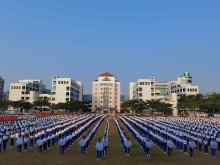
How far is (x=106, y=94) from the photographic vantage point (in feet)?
567

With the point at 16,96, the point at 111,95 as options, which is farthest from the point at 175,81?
the point at 16,96

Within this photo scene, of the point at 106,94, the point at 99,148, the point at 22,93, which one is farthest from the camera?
the point at 106,94

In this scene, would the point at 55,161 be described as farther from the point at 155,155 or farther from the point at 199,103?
the point at 199,103

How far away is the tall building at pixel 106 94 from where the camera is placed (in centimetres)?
17212

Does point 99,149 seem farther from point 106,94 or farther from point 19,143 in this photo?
point 106,94

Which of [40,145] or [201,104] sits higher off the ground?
[201,104]

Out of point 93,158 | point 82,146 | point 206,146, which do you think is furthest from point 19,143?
point 206,146

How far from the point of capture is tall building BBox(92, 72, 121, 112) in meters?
172

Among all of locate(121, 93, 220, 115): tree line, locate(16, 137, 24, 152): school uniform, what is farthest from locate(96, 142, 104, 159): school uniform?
locate(121, 93, 220, 115): tree line

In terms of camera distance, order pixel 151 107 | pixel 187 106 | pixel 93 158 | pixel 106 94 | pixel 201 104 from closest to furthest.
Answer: pixel 93 158 < pixel 201 104 < pixel 187 106 < pixel 151 107 < pixel 106 94

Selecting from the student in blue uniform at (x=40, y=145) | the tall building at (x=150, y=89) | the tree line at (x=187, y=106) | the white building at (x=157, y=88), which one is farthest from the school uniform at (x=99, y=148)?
the tall building at (x=150, y=89)

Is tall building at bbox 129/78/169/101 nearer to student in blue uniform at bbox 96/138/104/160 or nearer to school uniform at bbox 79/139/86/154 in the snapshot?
school uniform at bbox 79/139/86/154

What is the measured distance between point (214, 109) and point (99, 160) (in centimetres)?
8281

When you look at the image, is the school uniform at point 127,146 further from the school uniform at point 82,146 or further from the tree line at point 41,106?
the tree line at point 41,106
